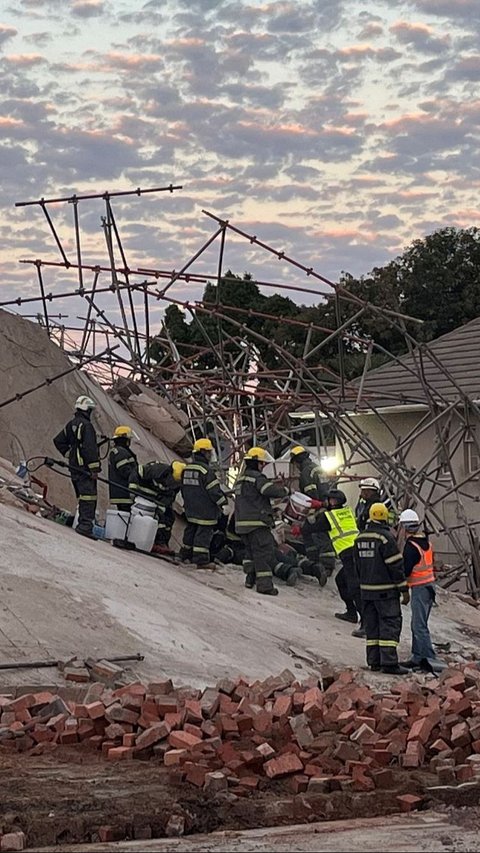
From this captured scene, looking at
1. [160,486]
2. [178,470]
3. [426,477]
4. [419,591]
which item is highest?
[426,477]

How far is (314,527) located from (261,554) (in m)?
1.56

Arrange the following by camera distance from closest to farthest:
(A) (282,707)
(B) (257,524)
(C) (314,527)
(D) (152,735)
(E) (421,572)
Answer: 1. (D) (152,735)
2. (A) (282,707)
3. (E) (421,572)
4. (B) (257,524)
5. (C) (314,527)

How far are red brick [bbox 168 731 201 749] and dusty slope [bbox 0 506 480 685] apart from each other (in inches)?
104

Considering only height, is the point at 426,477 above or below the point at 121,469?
above

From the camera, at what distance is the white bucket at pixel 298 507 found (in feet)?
54.2

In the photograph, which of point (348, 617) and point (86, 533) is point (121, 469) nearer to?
point (86, 533)

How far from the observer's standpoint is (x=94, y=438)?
16469mm

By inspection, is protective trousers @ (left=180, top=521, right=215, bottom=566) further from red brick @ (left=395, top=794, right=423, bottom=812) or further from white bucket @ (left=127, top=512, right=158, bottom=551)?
red brick @ (left=395, top=794, right=423, bottom=812)

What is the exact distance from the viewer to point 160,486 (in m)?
17.0

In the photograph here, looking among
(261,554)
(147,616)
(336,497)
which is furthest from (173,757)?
(261,554)

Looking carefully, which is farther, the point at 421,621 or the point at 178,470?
the point at 178,470

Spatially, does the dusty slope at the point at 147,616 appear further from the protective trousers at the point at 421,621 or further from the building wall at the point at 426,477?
the building wall at the point at 426,477

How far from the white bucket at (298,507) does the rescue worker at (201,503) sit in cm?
99

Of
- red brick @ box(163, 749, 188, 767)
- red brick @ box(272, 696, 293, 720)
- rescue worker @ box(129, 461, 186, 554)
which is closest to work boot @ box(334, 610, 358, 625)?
rescue worker @ box(129, 461, 186, 554)
